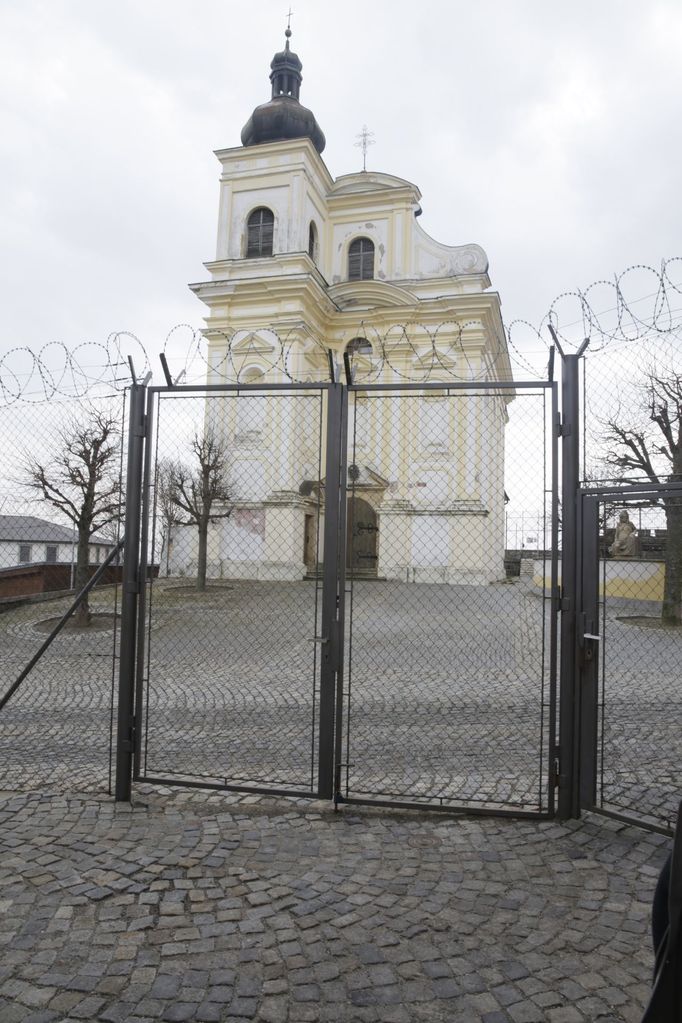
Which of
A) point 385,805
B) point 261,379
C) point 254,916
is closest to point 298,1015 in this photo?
point 254,916

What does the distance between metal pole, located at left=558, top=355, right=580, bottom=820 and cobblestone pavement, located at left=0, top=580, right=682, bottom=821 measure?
0.57ft

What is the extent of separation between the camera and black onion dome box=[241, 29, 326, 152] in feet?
125

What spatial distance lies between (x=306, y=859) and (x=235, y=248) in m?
34.7

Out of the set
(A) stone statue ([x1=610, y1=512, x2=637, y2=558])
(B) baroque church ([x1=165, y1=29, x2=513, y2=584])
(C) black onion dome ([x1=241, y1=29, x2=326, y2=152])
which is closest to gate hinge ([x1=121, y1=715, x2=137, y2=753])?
(A) stone statue ([x1=610, y1=512, x2=637, y2=558])

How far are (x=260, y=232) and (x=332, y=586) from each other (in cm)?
3372

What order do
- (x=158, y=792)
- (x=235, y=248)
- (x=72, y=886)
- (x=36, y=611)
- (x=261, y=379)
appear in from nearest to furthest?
(x=72, y=886)
(x=158, y=792)
(x=36, y=611)
(x=261, y=379)
(x=235, y=248)

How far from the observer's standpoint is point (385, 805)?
4543mm

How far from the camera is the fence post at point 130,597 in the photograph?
4.77 metres

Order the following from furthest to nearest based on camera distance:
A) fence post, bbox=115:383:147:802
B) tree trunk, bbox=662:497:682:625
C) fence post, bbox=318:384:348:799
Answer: tree trunk, bbox=662:497:682:625, fence post, bbox=115:383:147:802, fence post, bbox=318:384:348:799

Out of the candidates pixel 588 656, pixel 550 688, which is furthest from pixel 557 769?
pixel 588 656

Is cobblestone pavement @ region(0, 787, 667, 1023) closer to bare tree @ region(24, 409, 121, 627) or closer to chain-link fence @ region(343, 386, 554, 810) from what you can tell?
chain-link fence @ region(343, 386, 554, 810)

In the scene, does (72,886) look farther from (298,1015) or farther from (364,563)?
(364,563)

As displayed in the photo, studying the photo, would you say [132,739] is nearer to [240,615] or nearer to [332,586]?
[332,586]

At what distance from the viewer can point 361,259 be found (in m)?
37.1
